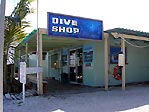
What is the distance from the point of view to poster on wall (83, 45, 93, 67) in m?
13.3

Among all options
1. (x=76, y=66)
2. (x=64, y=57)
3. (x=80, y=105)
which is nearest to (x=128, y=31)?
(x=76, y=66)

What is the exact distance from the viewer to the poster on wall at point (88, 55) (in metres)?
13.3

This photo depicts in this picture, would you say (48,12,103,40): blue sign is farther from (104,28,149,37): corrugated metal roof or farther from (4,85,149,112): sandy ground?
(4,85,149,112): sandy ground

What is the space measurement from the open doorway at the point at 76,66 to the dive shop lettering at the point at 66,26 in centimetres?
437

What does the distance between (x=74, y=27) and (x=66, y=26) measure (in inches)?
16.0

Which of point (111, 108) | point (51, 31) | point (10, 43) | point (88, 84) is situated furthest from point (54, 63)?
point (111, 108)

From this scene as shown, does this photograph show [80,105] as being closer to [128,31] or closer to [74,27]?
[74,27]

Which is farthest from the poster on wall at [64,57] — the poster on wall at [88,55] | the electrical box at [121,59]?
the electrical box at [121,59]

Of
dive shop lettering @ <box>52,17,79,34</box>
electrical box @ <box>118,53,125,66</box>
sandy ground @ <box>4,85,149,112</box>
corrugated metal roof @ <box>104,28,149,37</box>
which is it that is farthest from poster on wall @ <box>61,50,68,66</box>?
sandy ground @ <box>4,85,149,112</box>

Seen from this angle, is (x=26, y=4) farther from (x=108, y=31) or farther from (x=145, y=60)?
(x=145, y=60)

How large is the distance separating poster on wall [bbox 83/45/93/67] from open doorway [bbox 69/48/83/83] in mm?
610

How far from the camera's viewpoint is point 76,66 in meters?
15.0

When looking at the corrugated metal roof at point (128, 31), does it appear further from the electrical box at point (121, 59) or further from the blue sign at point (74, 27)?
the electrical box at point (121, 59)

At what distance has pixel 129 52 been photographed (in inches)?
563
